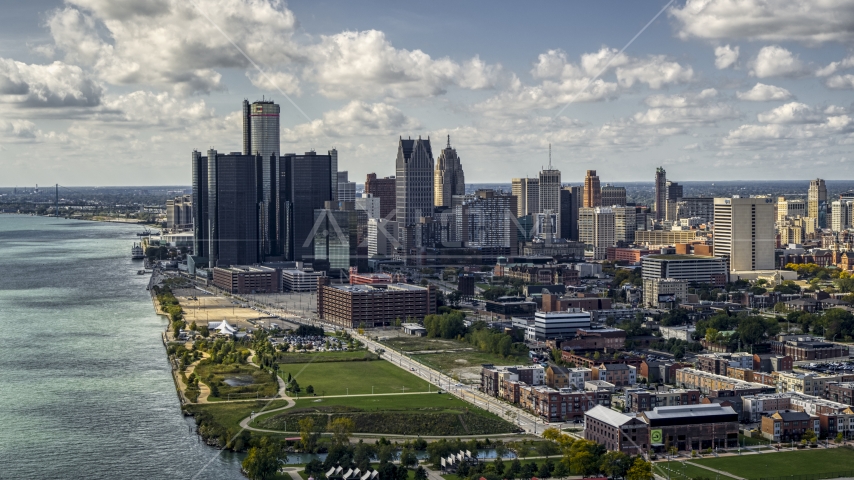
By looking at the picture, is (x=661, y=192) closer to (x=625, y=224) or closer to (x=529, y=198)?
(x=529, y=198)

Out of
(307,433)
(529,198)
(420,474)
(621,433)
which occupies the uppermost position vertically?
(529,198)

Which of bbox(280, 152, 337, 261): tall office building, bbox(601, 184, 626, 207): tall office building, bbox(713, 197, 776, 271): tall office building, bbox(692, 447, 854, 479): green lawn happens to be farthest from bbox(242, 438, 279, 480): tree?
bbox(601, 184, 626, 207): tall office building

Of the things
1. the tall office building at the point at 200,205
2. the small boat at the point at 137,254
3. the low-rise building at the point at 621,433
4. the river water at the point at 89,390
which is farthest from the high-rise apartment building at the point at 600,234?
the low-rise building at the point at 621,433

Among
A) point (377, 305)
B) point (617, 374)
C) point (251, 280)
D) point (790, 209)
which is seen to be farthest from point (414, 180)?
point (617, 374)

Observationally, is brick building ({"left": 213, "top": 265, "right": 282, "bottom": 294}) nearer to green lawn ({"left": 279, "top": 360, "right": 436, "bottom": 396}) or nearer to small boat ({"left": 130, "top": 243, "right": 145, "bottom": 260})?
small boat ({"left": 130, "top": 243, "right": 145, "bottom": 260})

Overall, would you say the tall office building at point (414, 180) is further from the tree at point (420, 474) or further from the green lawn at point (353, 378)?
the tree at point (420, 474)
